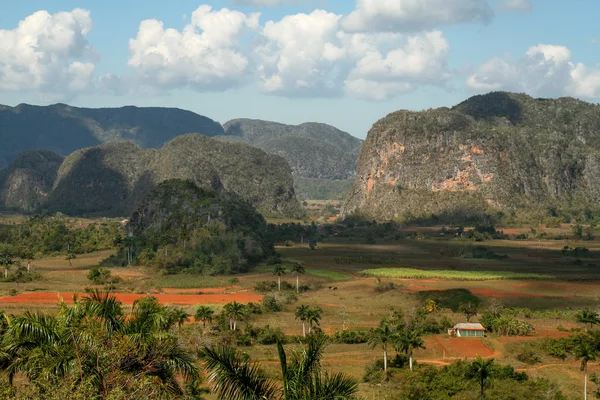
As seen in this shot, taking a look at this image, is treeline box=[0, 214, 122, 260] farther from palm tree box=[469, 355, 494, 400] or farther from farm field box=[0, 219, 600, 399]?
palm tree box=[469, 355, 494, 400]

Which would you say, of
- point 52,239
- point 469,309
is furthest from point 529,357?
point 52,239

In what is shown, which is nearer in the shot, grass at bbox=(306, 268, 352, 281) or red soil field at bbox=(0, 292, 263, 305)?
red soil field at bbox=(0, 292, 263, 305)

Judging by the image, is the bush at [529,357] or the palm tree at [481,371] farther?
the bush at [529,357]

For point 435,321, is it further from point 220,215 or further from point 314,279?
point 220,215

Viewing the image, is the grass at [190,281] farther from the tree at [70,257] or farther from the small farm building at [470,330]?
the small farm building at [470,330]

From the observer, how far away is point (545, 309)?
236 ft

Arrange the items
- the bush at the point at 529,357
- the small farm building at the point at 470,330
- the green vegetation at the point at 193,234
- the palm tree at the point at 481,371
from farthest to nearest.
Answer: the green vegetation at the point at 193,234 < the small farm building at the point at 470,330 < the bush at the point at 529,357 < the palm tree at the point at 481,371

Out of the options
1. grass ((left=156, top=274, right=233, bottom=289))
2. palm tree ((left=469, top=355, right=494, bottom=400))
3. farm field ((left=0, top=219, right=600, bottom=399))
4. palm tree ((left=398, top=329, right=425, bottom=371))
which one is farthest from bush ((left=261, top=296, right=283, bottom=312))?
palm tree ((left=469, top=355, right=494, bottom=400))

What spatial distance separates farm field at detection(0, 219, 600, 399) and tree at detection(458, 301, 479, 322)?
111cm

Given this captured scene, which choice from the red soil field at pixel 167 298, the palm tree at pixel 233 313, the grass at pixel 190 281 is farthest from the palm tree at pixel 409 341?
the grass at pixel 190 281

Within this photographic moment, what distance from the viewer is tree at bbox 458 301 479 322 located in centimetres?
6619

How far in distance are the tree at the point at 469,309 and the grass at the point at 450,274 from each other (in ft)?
79.4

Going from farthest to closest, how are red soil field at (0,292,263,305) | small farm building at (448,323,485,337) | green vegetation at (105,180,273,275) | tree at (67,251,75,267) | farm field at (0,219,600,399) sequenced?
tree at (67,251,75,267) → green vegetation at (105,180,273,275) → red soil field at (0,292,263,305) → small farm building at (448,323,485,337) → farm field at (0,219,600,399)

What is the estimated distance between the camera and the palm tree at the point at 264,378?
14883 mm
